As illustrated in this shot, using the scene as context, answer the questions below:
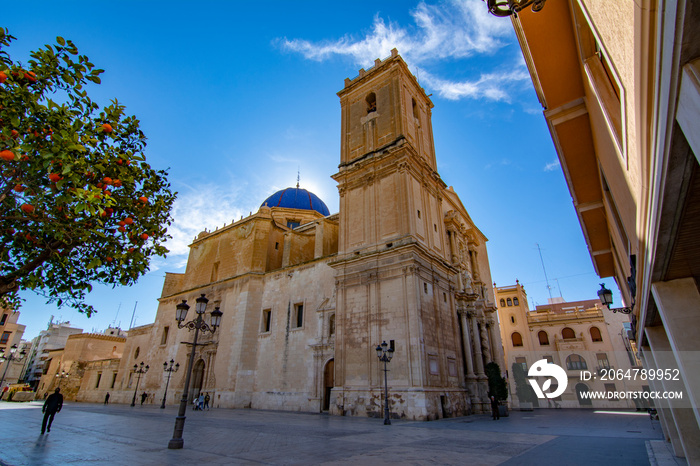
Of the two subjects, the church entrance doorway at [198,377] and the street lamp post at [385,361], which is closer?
the street lamp post at [385,361]

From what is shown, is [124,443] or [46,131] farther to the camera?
[124,443]

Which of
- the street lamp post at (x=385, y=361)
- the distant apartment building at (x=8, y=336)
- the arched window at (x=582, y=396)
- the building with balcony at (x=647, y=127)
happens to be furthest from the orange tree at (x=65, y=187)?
the arched window at (x=582, y=396)

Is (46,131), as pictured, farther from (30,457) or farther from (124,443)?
(124,443)

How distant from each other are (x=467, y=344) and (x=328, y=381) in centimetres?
802

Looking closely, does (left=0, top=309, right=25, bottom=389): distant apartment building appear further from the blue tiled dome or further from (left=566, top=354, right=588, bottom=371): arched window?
(left=566, top=354, right=588, bottom=371): arched window

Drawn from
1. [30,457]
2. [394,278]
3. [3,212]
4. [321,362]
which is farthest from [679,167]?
[321,362]

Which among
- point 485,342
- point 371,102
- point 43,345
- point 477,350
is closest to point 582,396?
A: point 485,342

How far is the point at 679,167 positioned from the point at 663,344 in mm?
4667

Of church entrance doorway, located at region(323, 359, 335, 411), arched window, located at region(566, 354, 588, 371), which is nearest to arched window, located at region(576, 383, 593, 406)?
arched window, located at region(566, 354, 588, 371)

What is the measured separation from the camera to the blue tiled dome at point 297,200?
3566 cm

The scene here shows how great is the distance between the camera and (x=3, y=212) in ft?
15.7

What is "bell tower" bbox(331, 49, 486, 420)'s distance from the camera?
605 inches

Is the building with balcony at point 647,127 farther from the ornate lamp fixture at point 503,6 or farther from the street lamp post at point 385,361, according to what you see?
the street lamp post at point 385,361

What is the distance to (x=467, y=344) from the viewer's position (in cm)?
1962
